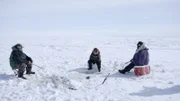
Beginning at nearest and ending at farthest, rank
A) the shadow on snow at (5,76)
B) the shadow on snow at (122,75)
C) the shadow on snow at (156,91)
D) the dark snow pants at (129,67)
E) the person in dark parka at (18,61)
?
the shadow on snow at (156,91), the person in dark parka at (18,61), the shadow on snow at (5,76), the shadow on snow at (122,75), the dark snow pants at (129,67)

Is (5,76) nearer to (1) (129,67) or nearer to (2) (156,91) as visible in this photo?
(1) (129,67)

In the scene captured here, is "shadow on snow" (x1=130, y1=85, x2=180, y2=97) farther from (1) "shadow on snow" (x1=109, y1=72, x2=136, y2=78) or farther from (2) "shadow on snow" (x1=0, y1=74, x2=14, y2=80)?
(2) "shadow on snow" (x1=0, y1=74, x2=14, y2=80)

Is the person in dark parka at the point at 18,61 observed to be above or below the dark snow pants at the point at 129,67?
above

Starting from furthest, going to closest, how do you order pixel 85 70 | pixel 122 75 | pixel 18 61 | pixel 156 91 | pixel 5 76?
pixel 85 70 < pixel 122 75 < pixel 5 76 < pixel 18 61 < pixel 156 91

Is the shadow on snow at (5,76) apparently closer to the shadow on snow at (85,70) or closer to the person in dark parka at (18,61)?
the person in dark parka at (18,61)

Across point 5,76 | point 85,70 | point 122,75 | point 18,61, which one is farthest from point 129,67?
point 5,76

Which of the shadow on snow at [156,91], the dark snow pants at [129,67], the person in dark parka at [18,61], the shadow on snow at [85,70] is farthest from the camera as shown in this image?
the shadow on snow at [85,70]

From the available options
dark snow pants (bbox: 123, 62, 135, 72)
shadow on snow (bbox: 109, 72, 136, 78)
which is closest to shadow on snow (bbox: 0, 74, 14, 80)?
shadow on snow (bbox: 109, 72, 136, 78)

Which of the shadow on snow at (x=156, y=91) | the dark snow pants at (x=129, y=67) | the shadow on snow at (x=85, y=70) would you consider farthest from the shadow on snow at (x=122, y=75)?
the shadow on snow at (x=156, y=91)

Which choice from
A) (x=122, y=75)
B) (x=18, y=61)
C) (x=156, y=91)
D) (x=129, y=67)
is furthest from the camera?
(x=129, y=67)

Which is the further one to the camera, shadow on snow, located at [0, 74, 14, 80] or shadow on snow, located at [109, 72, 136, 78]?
shadow on snow, located at [109, 72, 136, 78]

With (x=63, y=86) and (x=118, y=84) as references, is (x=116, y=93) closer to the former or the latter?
(x=118, y=84)

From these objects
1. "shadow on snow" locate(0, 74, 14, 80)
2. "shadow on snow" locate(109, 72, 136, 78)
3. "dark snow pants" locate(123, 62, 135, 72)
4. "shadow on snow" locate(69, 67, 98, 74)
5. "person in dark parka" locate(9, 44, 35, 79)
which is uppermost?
"person in dark parka" locate(9, 44, 35, 79)

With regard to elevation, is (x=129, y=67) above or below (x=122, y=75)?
above
